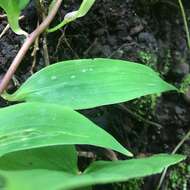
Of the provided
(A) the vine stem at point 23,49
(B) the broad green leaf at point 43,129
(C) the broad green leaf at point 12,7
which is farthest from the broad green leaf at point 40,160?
(C) the broad green leaf at point 12,7

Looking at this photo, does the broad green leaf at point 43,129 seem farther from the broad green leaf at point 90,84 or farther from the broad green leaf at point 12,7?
the broad green leaf at point 12,7

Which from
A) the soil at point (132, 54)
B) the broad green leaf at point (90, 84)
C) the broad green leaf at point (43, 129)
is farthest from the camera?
the soil at point (132, 54)

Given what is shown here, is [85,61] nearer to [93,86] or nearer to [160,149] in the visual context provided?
[93,86]

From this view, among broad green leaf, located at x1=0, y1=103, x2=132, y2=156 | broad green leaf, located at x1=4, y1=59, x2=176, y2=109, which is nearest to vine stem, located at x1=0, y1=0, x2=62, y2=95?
broad green leaf, located at x1=4, y1=59, x2=176, y2=109

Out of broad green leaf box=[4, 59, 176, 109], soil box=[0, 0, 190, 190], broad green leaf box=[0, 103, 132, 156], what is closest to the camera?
broad green leaf box=[0, 103, 132, 156]

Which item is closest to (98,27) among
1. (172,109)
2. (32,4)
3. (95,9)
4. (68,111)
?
(95,9)

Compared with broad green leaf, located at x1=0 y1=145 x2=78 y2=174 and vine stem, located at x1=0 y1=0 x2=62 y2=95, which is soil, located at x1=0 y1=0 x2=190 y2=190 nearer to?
vine stem, located at x1=0 y1=0 x2=62 y2=95
